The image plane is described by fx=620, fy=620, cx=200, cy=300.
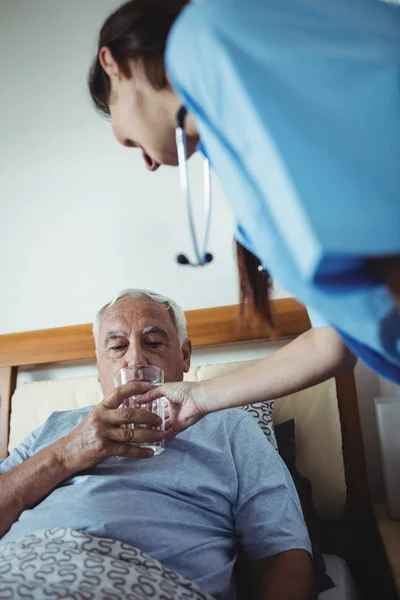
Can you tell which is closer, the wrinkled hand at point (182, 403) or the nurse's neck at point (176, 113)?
the nurse's neck at point (176, 113)

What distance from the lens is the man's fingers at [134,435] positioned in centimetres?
120

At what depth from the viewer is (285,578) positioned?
46.0 inches

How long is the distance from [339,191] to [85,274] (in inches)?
69.3

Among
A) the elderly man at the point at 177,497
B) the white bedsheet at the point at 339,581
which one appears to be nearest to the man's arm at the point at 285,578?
the elderly man at the point at 177,497

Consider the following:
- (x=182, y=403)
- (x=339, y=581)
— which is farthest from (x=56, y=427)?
(x=339, y=581)

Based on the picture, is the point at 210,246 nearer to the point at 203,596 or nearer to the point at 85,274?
the point at 85,274

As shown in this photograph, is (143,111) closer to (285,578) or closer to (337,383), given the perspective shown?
(285,578)

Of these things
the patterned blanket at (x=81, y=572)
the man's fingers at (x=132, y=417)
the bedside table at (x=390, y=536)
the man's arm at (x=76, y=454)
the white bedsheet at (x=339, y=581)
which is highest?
the man's fingers at (x=132, y=417)

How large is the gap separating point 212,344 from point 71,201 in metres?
0.77

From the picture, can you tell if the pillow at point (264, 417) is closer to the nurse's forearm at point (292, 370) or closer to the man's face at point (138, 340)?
the man's face at point (138, 340)

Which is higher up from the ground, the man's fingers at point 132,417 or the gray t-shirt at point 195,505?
the man's fingers at point 132,417

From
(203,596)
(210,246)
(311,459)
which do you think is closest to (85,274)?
(210,246)

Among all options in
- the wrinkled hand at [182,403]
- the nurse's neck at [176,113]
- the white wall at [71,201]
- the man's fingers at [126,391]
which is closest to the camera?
the nurse's neck at [176,113]

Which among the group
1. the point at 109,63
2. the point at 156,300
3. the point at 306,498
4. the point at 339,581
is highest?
the point at 109,63
